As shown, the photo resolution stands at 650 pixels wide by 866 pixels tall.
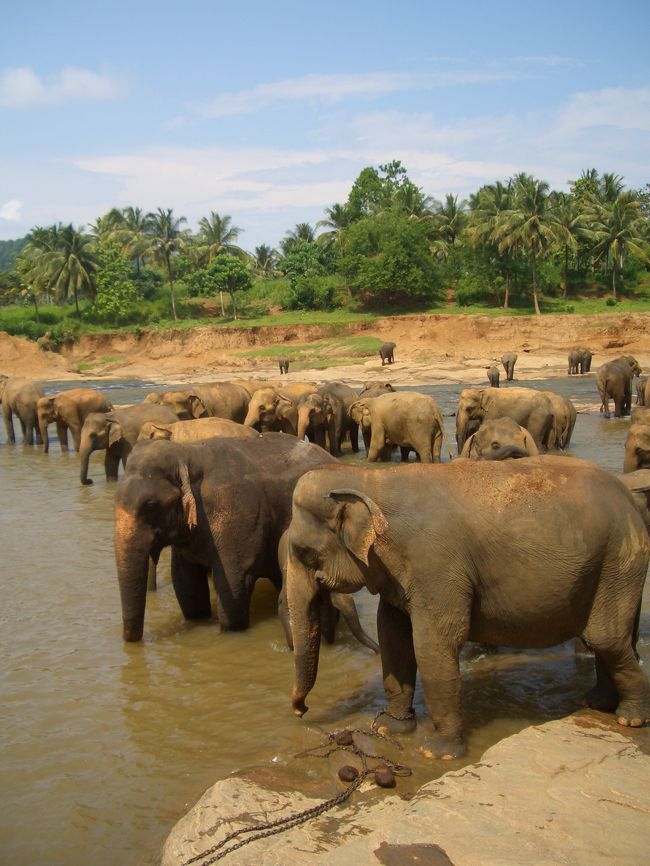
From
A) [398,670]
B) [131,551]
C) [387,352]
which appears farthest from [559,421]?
[387,352]

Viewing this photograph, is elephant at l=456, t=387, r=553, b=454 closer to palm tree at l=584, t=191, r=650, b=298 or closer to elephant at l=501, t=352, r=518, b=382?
elephant at l=501, t=352, r=518, b=382

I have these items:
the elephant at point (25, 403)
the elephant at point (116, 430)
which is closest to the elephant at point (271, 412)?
the elephant at point (116, 430)

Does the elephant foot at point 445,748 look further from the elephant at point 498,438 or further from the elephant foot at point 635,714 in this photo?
the elephant at point 498,438

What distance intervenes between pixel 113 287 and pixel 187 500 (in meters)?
54.3

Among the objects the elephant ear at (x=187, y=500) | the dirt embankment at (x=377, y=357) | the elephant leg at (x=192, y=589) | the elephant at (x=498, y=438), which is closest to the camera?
the elephant ear at (x=187, y=500)

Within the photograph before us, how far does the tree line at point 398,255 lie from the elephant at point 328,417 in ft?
108

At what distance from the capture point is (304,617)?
15.9 ft

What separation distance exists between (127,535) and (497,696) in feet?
9.33

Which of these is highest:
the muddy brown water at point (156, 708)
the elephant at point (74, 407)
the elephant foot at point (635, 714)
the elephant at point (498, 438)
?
the elephant at point (498, 438)

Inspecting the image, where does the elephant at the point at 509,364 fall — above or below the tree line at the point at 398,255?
below

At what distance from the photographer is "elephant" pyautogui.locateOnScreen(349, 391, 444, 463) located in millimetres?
15227

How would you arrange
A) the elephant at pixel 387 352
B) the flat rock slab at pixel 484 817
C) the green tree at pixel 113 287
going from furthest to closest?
the green tree at pixel 113 287 → the elephant at pixel 387 352 → the flat rock slab at pixel 484 817

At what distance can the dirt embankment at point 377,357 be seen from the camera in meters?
40.5

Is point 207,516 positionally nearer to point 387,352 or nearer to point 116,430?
point 116,430
